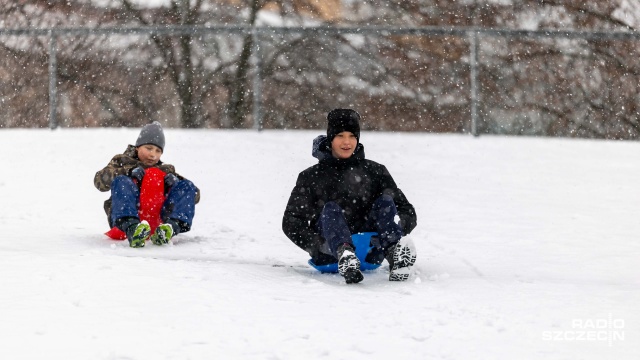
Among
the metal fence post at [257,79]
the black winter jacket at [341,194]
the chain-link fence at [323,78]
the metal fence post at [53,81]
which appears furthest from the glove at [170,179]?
the metal fence post at [53,81]

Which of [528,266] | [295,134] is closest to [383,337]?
[528,266]

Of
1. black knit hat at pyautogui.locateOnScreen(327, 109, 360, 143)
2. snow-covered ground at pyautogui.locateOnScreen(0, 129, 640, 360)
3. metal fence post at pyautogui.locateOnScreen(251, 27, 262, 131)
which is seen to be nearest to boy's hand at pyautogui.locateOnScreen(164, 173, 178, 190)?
snow-covered ground at pyautogui.locateOnScreen(0, 129, 640, 360)

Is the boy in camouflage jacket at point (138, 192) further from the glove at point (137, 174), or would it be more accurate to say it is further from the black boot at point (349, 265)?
the black boot at point (349, 265)

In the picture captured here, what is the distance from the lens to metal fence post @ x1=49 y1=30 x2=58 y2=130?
12532mm

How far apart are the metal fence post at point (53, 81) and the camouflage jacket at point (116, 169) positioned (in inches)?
241

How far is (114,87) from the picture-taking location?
46.7ft

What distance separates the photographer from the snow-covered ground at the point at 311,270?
404cm

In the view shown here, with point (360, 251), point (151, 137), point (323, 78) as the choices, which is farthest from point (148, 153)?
point (323, 78)

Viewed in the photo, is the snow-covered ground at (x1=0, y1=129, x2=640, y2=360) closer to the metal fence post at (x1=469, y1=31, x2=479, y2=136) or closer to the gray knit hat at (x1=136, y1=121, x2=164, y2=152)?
the gray knit hat at (x1=136, y1=121, x2=164, y2=152)

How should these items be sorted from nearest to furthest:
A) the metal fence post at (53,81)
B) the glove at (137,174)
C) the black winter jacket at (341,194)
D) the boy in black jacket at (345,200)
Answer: the boy in black jacket at (345,200) → the black winter jacket at (341,194) → the glove at (137,174) → the metal fence post at (53,81)

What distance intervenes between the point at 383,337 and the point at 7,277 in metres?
1.83

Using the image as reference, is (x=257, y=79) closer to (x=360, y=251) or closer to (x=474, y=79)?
(x=474, y=79)

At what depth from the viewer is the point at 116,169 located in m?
6.52

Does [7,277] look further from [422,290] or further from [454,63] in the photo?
[454,63]
